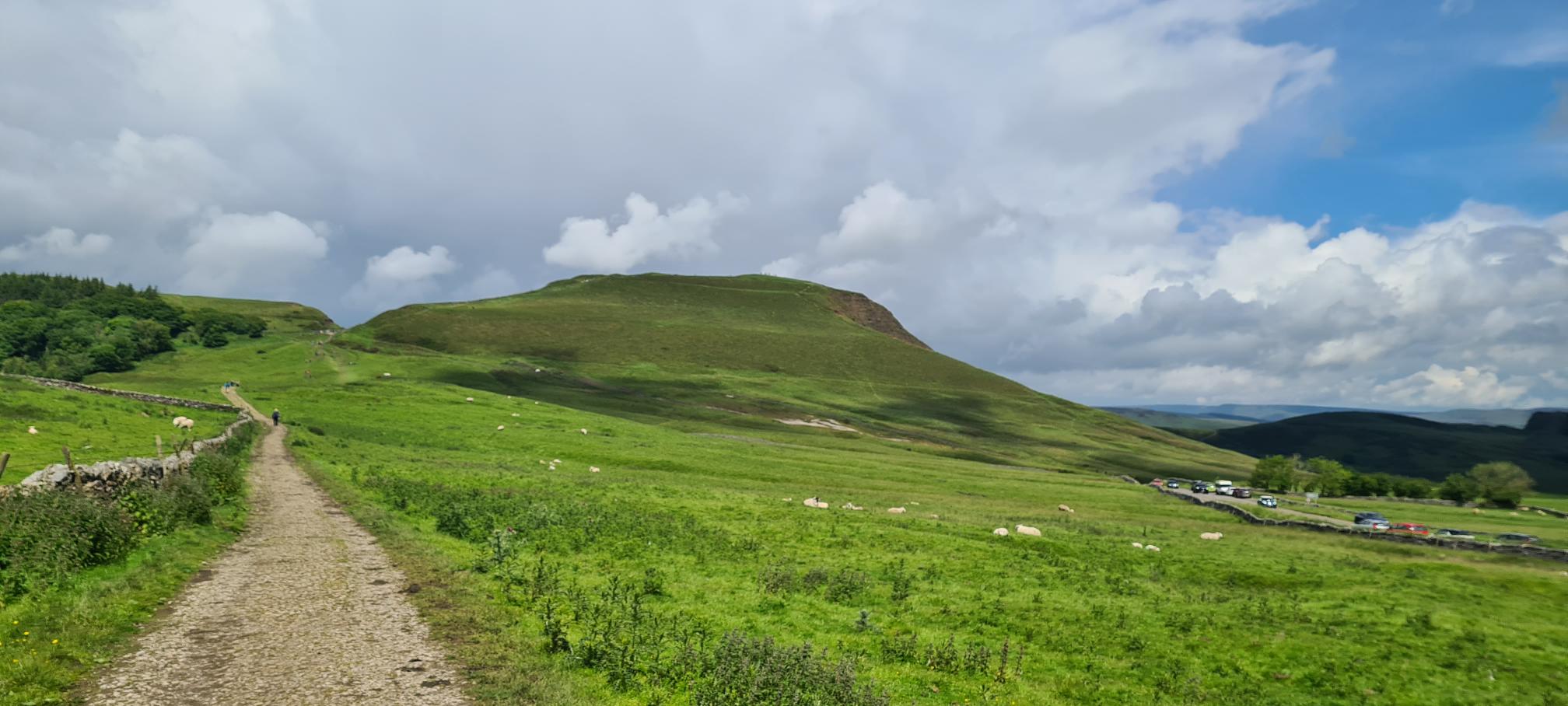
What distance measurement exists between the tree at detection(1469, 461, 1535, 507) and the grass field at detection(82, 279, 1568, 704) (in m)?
83.8

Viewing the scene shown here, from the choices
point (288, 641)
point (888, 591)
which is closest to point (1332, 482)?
point (888, 591)

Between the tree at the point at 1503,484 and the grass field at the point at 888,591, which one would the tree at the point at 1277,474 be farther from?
the grass field at the point at 888,591

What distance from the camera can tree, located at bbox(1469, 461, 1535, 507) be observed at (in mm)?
115125

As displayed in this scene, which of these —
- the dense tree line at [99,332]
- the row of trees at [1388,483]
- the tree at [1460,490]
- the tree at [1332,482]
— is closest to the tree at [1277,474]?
the row of trees at [1388,483]

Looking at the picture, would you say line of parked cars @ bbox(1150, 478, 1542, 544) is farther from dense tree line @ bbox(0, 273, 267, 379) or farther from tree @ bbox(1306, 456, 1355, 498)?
dense tree line @ bbox(0, 273, 267, 379)

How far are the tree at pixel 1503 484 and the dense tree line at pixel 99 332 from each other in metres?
239

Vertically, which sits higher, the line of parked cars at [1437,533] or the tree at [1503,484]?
the tree at [1503,484]

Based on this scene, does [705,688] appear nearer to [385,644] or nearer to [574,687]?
[574,687]

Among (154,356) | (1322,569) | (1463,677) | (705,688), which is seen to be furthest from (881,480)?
(154,356)

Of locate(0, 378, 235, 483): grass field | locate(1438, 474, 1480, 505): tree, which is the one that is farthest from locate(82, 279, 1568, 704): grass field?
locate(1438, 474, 1480, 505): tree

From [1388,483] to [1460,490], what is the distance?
11.6 m

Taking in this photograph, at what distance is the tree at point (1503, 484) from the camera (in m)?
115

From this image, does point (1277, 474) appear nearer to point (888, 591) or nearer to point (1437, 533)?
point (1437, 533)

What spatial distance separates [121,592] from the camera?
17.0 m
